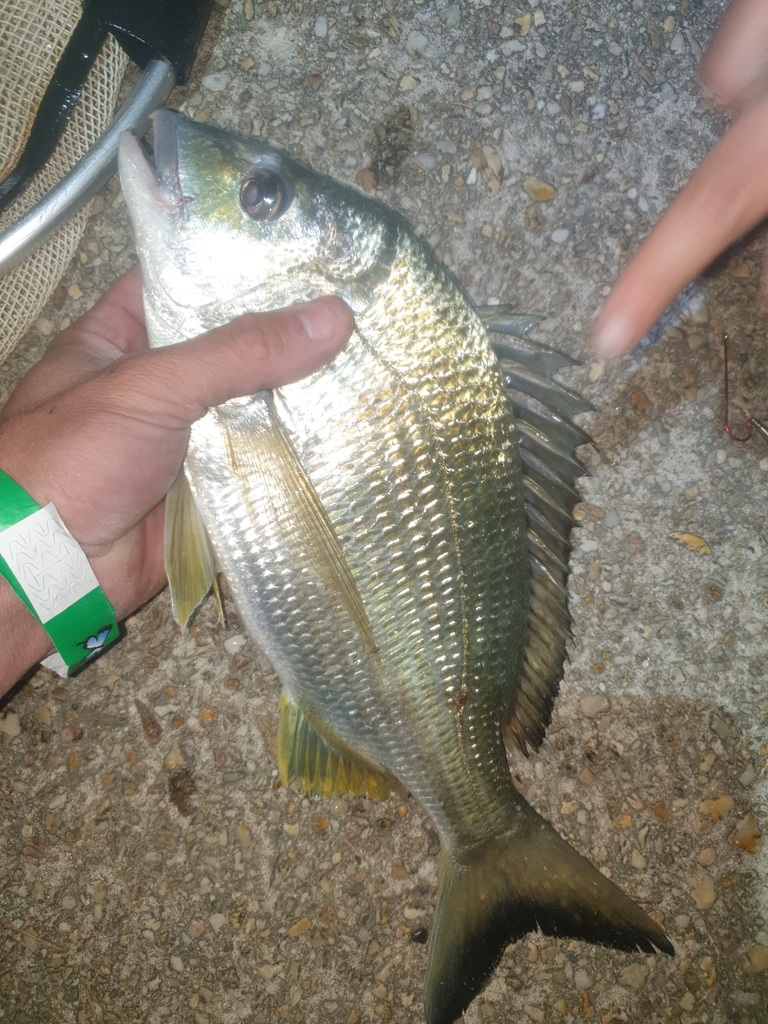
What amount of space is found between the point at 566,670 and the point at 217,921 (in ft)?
3.98

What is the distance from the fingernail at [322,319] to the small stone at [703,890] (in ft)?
5.89

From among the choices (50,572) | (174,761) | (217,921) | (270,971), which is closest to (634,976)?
(270,971)

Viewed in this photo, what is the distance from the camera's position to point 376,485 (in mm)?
1280

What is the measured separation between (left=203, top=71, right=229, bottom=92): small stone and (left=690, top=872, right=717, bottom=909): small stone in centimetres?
266

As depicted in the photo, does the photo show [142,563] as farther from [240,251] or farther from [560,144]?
[560,144]

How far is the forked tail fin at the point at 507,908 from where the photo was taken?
1.52m

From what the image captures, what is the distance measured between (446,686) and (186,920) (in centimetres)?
108

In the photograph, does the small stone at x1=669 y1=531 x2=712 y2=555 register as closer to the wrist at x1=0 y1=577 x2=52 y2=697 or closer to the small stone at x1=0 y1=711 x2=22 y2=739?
the wrist at x1=0 y1=577 x2=52 y2=697

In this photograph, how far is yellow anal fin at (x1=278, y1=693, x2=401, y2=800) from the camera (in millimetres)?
1549

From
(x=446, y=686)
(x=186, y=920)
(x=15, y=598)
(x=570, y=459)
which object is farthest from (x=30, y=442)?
(x=186, y=920)

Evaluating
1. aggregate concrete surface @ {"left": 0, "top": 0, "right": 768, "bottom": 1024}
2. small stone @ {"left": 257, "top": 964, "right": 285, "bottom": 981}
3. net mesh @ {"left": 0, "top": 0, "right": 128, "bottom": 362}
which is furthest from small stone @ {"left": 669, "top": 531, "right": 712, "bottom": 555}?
net mesh @ {"left": 0, "top": 0, "right": 128, "bottom": 362}

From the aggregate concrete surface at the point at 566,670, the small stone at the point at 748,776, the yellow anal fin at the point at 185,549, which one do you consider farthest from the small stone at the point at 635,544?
the yellow anal fin at the point at 185,549

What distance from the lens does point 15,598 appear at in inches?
60.0

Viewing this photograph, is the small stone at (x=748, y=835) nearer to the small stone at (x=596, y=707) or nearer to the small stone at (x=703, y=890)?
the small stone at (x=703, y=890)
